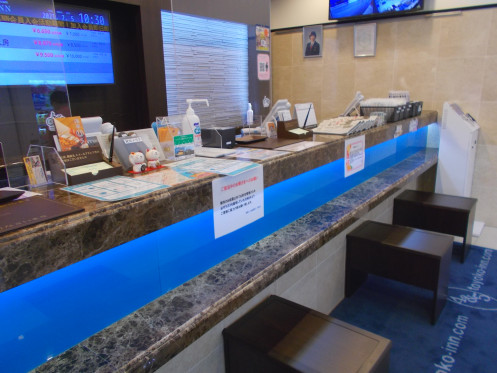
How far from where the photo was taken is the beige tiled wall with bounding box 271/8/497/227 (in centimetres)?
364

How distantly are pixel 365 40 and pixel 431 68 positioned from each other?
2.62 ft

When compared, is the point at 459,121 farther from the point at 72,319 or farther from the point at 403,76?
the point at 72,319

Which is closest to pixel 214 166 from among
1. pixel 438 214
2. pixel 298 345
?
pixel 298 345

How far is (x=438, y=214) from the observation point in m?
3.21

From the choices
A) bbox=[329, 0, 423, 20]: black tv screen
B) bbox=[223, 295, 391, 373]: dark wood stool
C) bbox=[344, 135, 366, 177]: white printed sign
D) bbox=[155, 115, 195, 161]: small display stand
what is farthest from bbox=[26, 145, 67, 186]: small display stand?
bbox=[329, 0, 423, 20]: black tv screen

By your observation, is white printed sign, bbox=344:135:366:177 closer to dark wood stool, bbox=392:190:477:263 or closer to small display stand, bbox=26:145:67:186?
dark wood stool, bbox=392:190:477:263

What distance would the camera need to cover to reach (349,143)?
2203 mm

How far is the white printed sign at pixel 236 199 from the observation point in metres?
1.34

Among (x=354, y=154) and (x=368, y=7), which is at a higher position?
(x=368, y=7)

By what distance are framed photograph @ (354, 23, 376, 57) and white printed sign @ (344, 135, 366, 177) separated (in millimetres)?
2318

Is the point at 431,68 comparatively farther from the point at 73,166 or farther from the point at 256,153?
the point at 73,166

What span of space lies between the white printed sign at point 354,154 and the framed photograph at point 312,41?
2608mm

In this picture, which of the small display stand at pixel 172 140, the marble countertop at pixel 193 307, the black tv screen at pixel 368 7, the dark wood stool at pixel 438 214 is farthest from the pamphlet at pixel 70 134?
the black tv screen at pixel 368 7

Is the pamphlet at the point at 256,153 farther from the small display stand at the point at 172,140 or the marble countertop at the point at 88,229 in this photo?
the marble countertop at the point at 88,229
